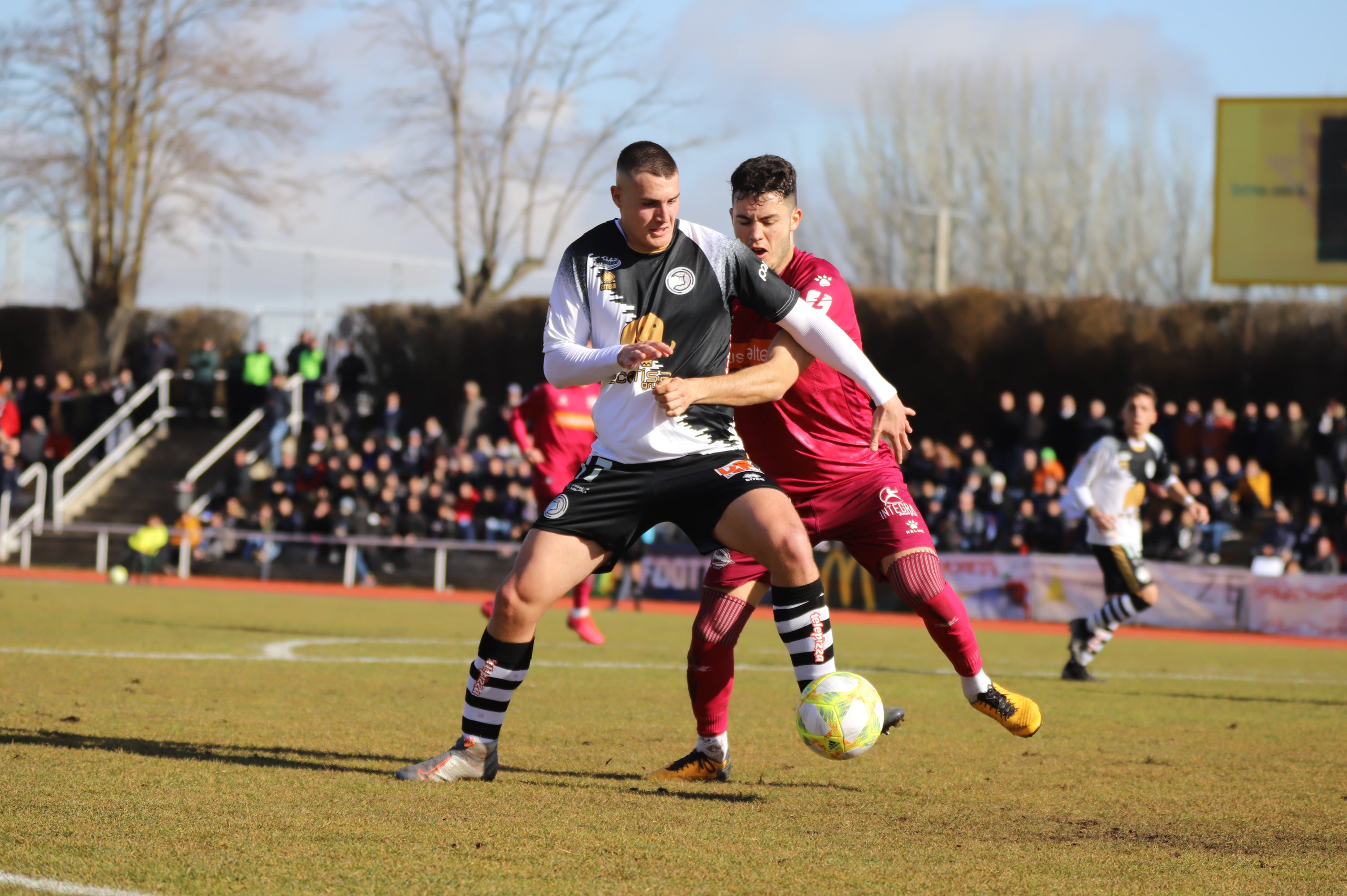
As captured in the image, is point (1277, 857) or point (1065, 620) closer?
point (1277, 857)

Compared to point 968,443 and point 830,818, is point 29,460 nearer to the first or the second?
point 968,443

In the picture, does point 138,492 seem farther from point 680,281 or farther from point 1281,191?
point 680,281

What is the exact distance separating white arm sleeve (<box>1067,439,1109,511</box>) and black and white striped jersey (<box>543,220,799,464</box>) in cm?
614

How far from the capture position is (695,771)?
5.75 m

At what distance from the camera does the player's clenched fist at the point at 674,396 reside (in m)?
5.07

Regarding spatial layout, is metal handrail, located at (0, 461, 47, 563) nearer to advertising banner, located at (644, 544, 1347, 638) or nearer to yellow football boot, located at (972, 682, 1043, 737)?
advertising banner, located at (644, 544, 1347, 638)

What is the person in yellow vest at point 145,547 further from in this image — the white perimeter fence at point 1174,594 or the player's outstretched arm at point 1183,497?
the player's outstretched arm at point 1183,497

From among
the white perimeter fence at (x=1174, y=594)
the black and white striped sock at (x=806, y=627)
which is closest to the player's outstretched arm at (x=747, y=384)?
the black and white striped sock at (x=806, y=627)

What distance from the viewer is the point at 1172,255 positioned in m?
45.3

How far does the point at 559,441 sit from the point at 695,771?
6.55m

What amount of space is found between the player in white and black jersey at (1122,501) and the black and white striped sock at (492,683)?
249 inches

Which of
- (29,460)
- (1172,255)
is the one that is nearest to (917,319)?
(29,460)

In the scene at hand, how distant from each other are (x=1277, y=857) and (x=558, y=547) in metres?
2.54

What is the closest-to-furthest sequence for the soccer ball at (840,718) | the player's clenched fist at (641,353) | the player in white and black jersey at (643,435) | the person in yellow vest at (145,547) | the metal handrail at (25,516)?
the player's clenched fist at (641,353)
the soccer ball at (840,718)
the player in white and black jersey at (643,435)
the person in yellow vest at (145,547)
the metal handrail at (25,516)
